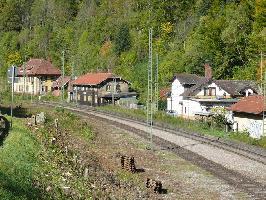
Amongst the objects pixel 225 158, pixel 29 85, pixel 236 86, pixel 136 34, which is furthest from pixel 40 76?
pixel 225 158

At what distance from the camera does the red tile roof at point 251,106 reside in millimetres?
37469

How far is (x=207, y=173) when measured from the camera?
24344 mm

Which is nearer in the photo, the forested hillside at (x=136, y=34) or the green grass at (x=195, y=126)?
the green grass at (x=195, y=126)

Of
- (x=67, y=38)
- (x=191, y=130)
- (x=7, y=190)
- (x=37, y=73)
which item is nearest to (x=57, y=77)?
(x=37, y=73)

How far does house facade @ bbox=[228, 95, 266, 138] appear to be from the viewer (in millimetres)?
37303

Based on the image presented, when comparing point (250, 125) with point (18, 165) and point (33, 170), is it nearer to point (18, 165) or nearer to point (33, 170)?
point (33, 170)

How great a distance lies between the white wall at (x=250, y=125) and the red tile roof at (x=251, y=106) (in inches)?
31.0

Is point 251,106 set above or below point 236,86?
below

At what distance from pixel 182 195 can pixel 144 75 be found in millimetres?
54509

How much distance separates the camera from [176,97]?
5775cm

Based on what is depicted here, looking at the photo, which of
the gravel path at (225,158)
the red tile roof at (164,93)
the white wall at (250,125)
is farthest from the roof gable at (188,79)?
the gravel path at (225,158)

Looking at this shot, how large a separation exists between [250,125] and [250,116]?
74 centimetres

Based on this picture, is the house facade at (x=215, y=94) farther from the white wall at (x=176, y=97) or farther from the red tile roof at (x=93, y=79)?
the red tile roof at (x=93, y=79)

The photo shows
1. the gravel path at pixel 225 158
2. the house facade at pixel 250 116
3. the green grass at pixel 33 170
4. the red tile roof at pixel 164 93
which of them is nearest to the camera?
the green grass at pixel 33 170
